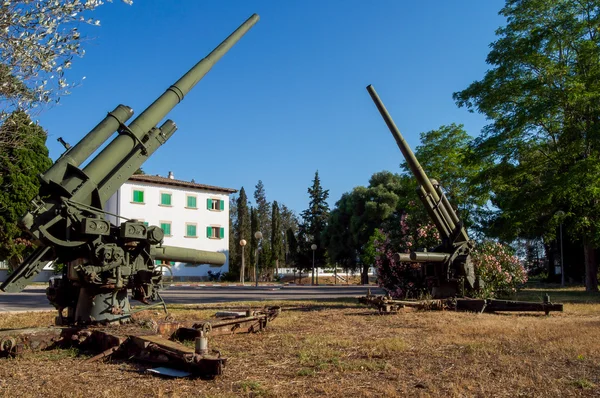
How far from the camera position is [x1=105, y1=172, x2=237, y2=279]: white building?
44000 mm

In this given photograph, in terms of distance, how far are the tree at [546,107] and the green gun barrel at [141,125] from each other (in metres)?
14.6

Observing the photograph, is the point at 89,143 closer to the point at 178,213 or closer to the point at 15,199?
the point at 15,199

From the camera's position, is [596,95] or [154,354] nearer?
[154,354]

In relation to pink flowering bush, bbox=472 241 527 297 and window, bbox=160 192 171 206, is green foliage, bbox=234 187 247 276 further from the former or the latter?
pink flowering bush, bbox=472 241 527 297

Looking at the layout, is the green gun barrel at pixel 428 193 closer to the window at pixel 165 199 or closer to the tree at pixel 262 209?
the window at pixel 165 199

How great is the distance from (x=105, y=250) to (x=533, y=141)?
64.6ft

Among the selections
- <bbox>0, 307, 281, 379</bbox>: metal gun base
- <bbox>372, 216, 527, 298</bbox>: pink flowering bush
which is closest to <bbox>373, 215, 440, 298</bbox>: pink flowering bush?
<bbox>372, 216, 527, 298</bbox>: pink flowering bush

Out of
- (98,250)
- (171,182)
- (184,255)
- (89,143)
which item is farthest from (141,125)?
(171,182)

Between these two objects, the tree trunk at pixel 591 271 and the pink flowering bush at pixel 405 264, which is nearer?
the pink flowering bush at pixel 405 264

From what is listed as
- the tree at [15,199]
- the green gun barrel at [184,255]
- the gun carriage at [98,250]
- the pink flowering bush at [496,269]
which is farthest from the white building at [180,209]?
the gun carriage at [98,250]

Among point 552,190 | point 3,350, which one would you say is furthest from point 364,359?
point 552,190

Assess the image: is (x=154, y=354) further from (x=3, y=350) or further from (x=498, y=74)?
(x=498, y=74)

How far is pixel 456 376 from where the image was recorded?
6070mm

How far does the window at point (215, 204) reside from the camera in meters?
49.1
